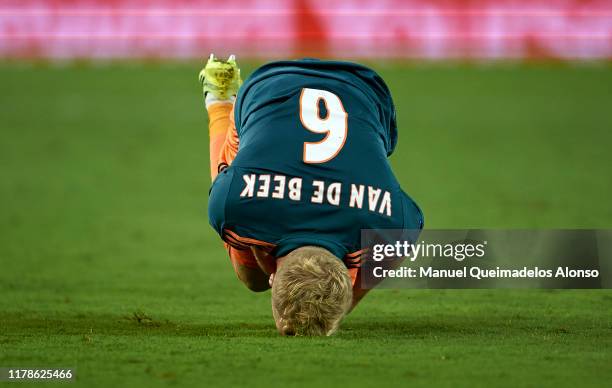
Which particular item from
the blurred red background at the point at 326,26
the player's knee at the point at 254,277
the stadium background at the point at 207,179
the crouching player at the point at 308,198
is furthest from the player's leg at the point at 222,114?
the blurred red background at the point at 326,26

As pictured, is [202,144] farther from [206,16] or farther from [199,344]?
[199,344]

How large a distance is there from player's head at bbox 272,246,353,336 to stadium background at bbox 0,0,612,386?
0.16 meters

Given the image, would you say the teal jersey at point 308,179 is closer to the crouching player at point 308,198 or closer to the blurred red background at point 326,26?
the crouching player at point 308,198

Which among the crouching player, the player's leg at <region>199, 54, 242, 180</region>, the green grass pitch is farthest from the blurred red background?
the crouching player

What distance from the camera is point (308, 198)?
17.5 feet

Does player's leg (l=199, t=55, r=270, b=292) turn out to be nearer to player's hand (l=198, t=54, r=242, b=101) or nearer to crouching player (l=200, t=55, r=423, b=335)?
player's hand (l=198, t=54, r=242, b=101)

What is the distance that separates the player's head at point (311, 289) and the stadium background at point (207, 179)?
158mm

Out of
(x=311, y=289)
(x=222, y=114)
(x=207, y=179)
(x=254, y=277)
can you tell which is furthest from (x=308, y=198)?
(x=207, y=179)

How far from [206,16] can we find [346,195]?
17.3 meters

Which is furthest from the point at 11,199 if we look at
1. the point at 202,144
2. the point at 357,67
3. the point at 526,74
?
the point at 526,74

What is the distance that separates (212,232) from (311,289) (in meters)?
6.21

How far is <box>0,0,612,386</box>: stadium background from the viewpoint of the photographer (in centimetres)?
527

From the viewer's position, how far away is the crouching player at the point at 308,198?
5121 millimetres

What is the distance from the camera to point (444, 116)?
18500 millimetres
